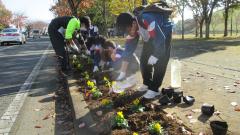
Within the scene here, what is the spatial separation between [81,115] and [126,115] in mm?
813

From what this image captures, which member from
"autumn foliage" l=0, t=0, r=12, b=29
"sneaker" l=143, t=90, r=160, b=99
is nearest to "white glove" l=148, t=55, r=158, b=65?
"sneaker" l=143, t=90, r=160, b=99

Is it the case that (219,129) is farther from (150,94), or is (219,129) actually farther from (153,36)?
(153,36)

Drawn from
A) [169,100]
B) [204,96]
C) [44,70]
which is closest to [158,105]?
[169,100]

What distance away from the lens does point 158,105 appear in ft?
18.9

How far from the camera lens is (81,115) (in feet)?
18.4

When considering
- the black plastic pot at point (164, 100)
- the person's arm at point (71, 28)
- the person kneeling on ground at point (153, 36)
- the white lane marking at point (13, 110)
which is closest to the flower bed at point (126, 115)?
the black plastic pot at point (164, 100)

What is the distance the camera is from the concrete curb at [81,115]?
4.92 meters

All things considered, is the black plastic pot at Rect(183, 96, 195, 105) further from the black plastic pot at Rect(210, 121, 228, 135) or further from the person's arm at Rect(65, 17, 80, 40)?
the person's arm at Rect(65, 17, 80, 40)

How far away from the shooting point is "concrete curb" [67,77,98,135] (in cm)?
492

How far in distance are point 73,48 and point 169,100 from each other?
6.56 meters

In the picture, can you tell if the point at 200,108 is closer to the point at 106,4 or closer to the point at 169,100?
the point at 169,100

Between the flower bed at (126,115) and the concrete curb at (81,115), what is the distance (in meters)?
0.08

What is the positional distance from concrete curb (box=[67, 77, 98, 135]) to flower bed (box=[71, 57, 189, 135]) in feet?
0.26

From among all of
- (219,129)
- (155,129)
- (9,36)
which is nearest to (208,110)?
(219,129)
